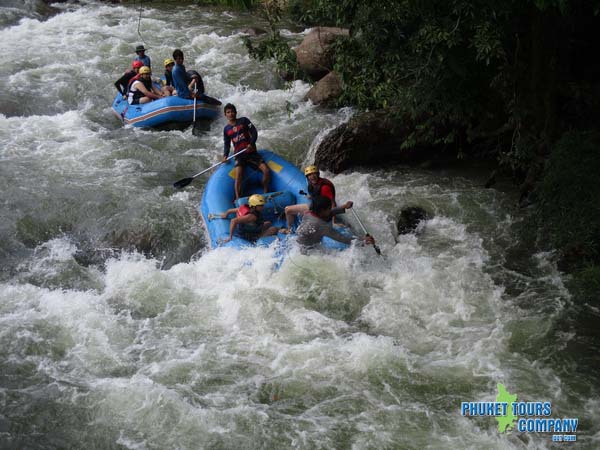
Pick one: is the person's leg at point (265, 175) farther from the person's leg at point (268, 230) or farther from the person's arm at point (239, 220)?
the person's arm at point (239, 220)

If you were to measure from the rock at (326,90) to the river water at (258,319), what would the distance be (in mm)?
734

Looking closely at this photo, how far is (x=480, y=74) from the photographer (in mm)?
8773

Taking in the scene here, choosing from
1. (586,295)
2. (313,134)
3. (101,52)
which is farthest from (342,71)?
(101,52)

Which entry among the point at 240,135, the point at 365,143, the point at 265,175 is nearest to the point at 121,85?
the point at 240,135

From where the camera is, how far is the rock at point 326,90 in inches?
464

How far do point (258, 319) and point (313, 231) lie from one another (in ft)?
3.69

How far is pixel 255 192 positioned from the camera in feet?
30.0

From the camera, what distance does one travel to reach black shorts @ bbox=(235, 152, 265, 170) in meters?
9.04

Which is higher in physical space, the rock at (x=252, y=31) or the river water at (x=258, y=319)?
the river water at (x=258, y=319)

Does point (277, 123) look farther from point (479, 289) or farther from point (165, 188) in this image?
point (479, 289)

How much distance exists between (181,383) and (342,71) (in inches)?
167

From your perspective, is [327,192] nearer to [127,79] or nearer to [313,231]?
[313,231]

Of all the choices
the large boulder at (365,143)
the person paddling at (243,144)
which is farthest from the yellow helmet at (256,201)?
the large boulder at (365,143)

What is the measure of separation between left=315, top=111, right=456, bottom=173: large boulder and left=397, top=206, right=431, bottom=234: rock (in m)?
1.36
